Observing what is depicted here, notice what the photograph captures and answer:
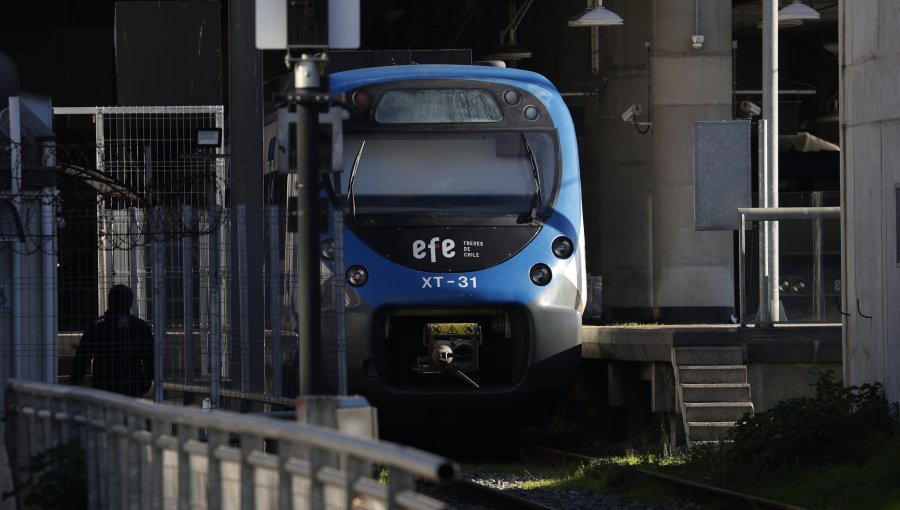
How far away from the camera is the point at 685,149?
90.1ft

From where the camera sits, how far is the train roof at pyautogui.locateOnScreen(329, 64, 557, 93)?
51.2 ft

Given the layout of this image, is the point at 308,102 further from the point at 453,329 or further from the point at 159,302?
the point at 453,329

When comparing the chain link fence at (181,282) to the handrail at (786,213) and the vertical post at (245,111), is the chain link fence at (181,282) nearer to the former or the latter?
the vertical post at (245,111)

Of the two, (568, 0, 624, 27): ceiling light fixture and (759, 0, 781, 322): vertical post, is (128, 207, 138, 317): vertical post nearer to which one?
(759, 0, 781, 322): vertical post

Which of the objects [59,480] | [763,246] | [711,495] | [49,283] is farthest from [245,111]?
[59,480]

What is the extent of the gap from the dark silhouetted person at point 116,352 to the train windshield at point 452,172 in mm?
2592

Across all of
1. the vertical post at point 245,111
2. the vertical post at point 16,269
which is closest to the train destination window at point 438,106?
the vertical post at point 245,111

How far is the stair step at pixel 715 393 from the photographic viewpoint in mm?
15406

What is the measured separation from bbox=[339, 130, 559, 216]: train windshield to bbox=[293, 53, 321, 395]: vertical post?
20.1 feet

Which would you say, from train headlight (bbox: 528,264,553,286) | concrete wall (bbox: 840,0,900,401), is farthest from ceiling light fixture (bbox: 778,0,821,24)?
train headlight (bbox: 528,264,553,286)

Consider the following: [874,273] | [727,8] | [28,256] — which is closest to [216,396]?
[28,256]

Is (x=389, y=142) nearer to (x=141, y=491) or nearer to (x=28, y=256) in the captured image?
(x=28, y=256)

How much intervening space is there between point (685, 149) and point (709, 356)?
12015mm

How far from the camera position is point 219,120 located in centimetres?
1545
